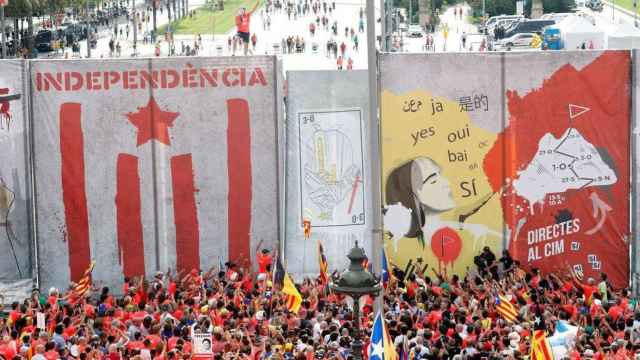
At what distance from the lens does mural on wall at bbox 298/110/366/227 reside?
1177 inches

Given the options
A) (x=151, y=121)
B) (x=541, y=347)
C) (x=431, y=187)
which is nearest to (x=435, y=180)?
(x=431, y=187)

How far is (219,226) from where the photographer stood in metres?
30.1

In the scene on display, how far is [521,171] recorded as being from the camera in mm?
29688

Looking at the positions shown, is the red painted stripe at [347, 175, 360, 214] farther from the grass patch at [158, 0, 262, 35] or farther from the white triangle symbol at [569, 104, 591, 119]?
the grass patch at [158, 0, 262, 35]

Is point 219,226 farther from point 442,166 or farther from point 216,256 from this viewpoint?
point 442,166

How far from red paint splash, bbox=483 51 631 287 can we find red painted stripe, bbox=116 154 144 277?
7229mm

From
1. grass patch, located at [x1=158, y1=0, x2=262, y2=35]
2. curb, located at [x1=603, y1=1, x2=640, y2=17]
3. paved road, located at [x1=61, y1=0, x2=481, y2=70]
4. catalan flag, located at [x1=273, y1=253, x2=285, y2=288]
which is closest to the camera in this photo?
catalan flag, located at [x1=273, y1=253, x2=285, y2=288]

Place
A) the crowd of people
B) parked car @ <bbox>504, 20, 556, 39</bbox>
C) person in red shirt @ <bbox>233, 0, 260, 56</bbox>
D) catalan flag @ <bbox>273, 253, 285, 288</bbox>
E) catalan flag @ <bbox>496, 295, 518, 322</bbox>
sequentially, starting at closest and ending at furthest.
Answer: the crowd of people, catalan flag @ <bbox>496, 295, 518, 322</bbox>, catalan flag @ <bbox>273, 253, 285, 288</bbox>, person in red shirt @ <bbox>233, 0, 260, 56</bbox>, parked car @ <bbox>504, 20, 556, 39</bbox>

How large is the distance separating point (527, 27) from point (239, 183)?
6072 centimetres

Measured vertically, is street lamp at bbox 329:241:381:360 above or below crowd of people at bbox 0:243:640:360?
above

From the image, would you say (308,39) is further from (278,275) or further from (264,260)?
(278,275)

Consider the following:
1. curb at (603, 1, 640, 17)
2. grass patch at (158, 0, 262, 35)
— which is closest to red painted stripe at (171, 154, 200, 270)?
grass patch at (158, 0, 262, 35)

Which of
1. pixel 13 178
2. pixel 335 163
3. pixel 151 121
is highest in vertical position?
pixel 151 121

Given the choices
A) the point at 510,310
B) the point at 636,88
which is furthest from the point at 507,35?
the point at 510,310
